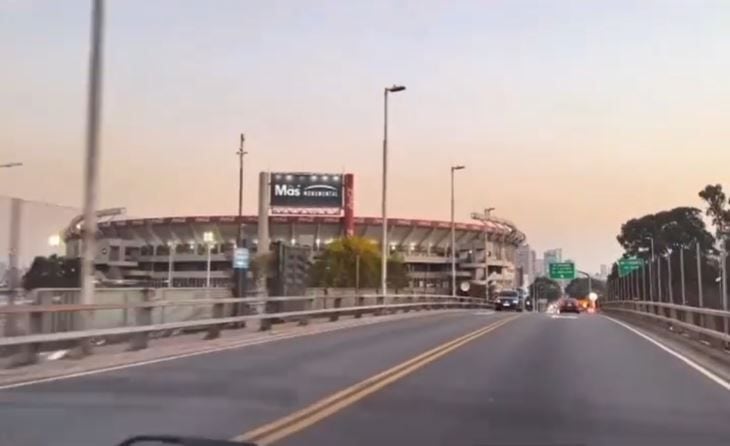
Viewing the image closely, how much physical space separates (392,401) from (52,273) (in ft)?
52.0

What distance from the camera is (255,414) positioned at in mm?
10273

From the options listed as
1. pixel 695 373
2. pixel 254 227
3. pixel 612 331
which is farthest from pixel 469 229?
pixel 695 373

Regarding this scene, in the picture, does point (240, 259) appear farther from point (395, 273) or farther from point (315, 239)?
point (315, 239)

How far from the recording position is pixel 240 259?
27797 millimetres

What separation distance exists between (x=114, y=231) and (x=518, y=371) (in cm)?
14917

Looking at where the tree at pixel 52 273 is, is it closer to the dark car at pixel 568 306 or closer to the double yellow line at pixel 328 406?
the double yellow line at pixel 328 406

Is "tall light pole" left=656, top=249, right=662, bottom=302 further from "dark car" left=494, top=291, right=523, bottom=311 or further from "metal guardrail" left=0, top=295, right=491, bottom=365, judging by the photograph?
"dark car" left=494, top=291, right=523, bottom=311

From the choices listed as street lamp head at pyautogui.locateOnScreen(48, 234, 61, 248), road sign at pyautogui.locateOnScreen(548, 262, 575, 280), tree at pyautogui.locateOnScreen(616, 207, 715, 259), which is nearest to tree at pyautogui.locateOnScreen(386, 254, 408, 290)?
road sign at pyautogui.locateOnScreen(548, 262, 575, 280)

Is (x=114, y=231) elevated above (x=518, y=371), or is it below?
above

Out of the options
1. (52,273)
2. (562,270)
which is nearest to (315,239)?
(562,270)

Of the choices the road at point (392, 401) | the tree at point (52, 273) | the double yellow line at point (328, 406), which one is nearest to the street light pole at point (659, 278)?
the road at point (392, 401)

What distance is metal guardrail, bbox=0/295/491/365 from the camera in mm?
15555

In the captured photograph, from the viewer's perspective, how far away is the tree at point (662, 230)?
14525cm

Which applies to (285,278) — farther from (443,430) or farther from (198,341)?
(443,430)
